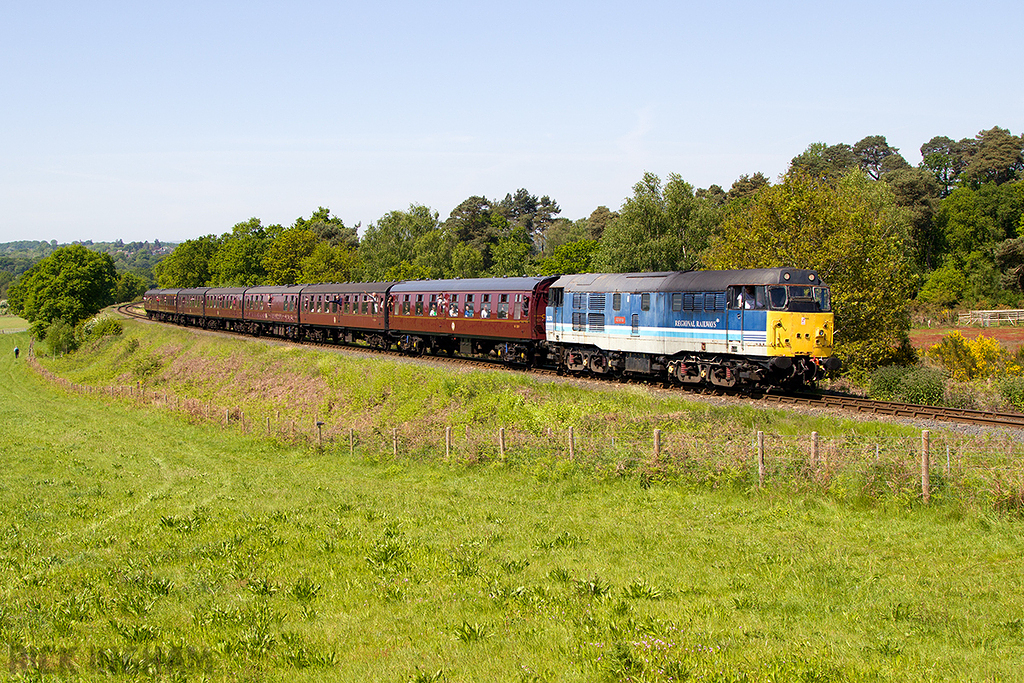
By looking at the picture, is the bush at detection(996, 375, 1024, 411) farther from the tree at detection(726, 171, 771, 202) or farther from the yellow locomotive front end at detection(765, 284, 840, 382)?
the tree at detection(726, 171, 771, 202)

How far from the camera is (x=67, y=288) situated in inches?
3514

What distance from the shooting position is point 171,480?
2270 centimetres

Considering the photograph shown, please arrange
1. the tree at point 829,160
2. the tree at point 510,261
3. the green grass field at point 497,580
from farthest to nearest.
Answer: the tree at point 829,160, the tree at point 510,261, the green grass field at point 497,580

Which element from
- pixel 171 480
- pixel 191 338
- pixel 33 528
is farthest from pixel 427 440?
pixel 191 338

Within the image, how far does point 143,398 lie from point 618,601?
40.1 meters

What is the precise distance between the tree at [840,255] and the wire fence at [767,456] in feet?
41.9

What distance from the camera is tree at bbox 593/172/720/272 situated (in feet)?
211

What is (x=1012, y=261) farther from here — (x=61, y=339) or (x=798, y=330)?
(x=61, y=339)

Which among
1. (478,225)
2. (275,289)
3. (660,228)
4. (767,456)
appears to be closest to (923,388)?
(767,456)

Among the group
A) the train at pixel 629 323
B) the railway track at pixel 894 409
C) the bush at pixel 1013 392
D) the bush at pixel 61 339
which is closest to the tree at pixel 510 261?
the train at pixel 629 323

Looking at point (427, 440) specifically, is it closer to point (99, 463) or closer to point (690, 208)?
point (99, 463)

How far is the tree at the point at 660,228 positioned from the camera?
2534 inches

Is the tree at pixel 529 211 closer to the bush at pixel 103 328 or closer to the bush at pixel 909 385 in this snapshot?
the bush at pixel 103 328

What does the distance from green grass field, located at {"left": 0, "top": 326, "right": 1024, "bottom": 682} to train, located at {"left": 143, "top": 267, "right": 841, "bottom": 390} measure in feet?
11.3
